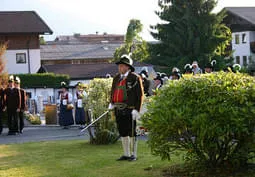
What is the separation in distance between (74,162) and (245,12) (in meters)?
55.1

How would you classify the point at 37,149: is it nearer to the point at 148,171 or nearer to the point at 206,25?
the point at 148,171

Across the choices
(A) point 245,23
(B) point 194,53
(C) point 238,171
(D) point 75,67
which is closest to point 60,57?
(D) point 75,67

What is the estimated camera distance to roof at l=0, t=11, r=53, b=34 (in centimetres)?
5219

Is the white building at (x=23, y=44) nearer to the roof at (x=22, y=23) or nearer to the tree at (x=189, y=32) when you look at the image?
the roof at (x=22, y=23)

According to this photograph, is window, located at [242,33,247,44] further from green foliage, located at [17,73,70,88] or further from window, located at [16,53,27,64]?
window, located at [16,53,27,64]

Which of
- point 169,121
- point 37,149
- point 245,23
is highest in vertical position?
point 245,23

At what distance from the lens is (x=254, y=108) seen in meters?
7.01

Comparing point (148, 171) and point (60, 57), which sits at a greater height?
point (60, 57)

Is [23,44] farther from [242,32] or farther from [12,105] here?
[12,105]

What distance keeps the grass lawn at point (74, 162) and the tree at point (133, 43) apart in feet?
153

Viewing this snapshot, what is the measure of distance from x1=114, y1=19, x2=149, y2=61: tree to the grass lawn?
46712 millimetres

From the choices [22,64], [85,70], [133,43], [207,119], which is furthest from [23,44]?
[207,119]

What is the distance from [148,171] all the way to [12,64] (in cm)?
4558

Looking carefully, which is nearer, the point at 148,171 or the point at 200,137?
the point at 200,137
